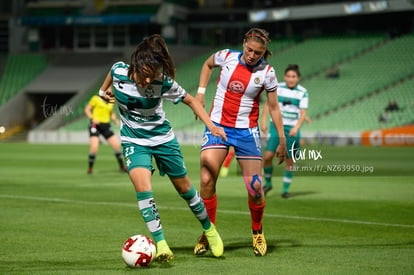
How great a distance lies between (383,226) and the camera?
34.8ft

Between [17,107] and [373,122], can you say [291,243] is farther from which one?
[17,107]

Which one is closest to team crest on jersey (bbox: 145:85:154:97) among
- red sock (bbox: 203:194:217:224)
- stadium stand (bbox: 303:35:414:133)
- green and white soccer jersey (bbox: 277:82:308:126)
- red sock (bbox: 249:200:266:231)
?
red sock (bbox: 203:194:217:224)

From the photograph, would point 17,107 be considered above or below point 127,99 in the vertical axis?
below

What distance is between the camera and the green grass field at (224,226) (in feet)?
24.8

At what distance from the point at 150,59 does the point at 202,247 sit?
2.18 m

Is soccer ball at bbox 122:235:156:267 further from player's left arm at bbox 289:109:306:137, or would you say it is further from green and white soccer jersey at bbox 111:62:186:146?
player's left arm at bbox 289:109:306:137

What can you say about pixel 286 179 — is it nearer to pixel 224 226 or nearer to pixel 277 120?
pixel 224 226

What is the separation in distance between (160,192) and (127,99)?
8365mm

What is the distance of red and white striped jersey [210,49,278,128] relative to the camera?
8.53 meters

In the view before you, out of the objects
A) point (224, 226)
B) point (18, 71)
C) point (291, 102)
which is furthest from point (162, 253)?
point (18, 71)

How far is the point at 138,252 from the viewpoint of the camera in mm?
7312

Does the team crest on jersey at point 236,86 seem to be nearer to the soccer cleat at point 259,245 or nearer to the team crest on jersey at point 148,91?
the team crest on jersey at point 148,91

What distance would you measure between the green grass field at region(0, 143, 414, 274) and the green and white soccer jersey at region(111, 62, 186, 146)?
50.3 inches

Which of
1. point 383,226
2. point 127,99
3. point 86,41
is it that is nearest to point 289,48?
point 86,41
